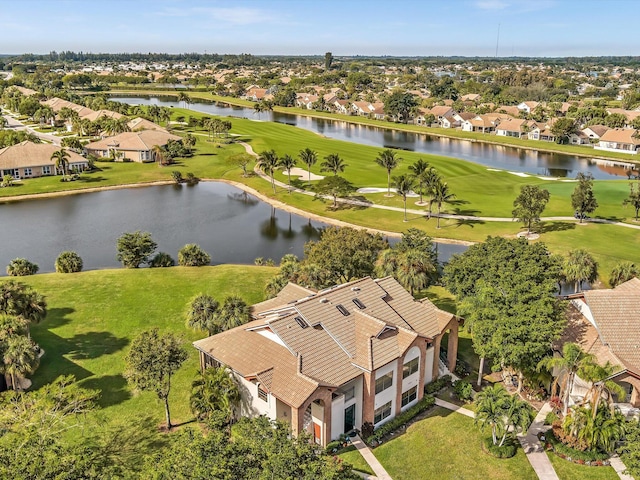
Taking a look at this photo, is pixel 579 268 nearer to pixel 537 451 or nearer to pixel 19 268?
pixel 537 451

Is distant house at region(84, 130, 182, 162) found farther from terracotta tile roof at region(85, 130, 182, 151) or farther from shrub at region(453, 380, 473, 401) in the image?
shrub at region(453, 380, 473, 401)

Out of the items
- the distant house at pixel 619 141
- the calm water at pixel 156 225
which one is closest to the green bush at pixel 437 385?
the calm water at pixel 156 225

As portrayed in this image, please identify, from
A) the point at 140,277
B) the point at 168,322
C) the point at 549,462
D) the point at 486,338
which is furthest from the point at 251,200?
the point at 549,462

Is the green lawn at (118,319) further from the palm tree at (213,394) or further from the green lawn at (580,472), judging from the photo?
the green lawn at (580,472)

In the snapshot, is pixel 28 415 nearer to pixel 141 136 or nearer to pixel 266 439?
pixel 266 439

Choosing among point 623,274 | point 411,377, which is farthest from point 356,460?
point 623,274

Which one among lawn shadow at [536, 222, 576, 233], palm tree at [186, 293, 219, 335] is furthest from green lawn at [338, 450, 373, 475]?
lawn shadow at [536, 222, 576, 233]

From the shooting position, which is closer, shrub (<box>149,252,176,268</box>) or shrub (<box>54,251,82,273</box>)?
shrub (<box>54,251,82,273</box>)
